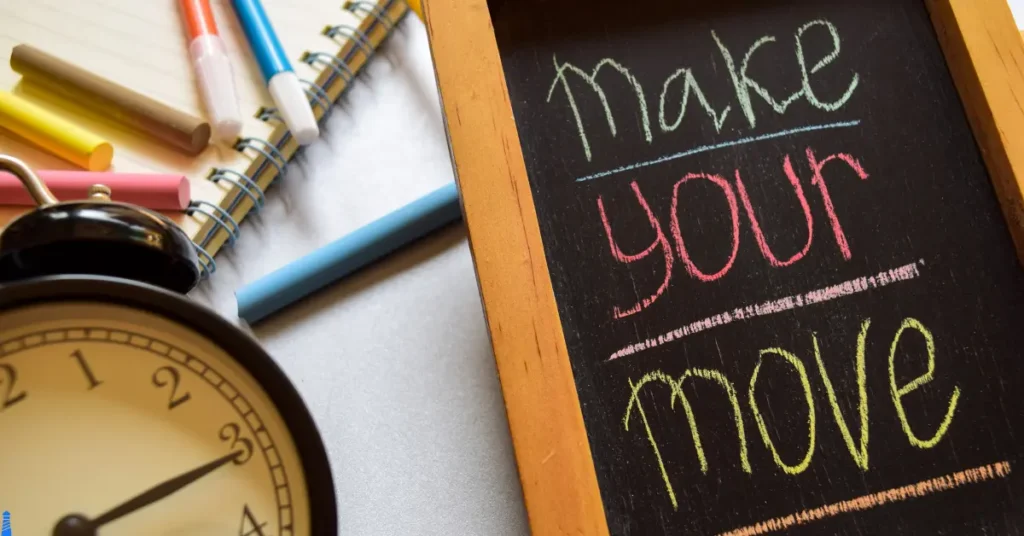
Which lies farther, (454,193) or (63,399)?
(454,193)

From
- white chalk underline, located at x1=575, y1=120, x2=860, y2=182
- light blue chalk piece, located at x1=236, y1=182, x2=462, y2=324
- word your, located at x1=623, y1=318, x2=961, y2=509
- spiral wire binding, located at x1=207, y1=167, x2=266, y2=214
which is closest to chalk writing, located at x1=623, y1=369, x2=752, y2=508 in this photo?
word your, located at x1=623, y1=318, x2=961, y2=509

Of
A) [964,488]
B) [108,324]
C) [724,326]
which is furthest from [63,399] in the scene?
[964,488]

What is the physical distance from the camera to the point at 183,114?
55cm

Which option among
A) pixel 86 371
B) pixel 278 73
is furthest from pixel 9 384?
pixel 278 73

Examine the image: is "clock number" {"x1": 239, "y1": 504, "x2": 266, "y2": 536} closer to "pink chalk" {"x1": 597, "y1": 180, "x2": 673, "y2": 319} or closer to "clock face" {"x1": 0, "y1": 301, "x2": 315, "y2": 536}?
"clock face" {"x1": 0, "y1": 301, "x2": 315, "y2": 536}

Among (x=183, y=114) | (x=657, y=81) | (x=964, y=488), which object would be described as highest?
(x=183, y=114)

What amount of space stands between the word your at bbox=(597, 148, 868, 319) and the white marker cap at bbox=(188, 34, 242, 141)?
0.31 metres

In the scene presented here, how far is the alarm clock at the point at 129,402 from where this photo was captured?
0.31m

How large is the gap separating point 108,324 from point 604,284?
9.1 inches

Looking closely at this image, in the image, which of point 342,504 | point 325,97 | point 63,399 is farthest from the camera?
point 325,97

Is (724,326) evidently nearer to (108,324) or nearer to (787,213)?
(787,213)

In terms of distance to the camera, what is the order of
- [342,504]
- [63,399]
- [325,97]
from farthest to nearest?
1. [325,97]
2. [342,504]
3. [63,399]

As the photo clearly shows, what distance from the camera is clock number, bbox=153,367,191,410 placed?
33 centimetres

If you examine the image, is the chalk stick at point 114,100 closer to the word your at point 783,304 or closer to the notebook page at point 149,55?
the notebook page at point 149,55
